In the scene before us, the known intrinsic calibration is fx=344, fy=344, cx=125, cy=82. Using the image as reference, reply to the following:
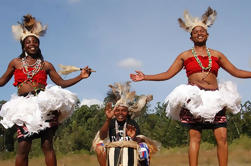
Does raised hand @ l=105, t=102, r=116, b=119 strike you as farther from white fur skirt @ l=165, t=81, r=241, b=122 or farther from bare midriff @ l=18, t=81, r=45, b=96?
bare midriff @ l=18, t=81, r=45, b=96

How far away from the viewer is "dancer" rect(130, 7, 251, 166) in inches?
177

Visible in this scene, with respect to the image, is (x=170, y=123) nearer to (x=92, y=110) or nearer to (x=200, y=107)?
(x=92, y=110)

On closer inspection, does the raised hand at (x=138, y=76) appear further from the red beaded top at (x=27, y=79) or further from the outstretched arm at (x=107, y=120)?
the red beaded top at (x=27, y=79)

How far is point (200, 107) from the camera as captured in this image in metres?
4.49

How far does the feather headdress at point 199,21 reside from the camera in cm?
506

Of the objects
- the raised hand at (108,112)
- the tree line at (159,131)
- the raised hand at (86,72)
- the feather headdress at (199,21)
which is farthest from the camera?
the tree line at (159,131)

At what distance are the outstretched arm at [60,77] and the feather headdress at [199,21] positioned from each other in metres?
1.58

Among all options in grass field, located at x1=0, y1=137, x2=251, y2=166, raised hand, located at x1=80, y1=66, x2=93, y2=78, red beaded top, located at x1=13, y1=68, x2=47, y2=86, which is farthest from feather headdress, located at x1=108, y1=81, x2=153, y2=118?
grass field, located at x1=0, y1=137, x2=251, y2=166

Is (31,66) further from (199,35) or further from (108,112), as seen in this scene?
(199,35)

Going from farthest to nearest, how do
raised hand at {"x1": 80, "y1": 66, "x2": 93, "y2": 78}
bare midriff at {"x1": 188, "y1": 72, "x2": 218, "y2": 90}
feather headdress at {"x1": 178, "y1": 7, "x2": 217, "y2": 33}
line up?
1. feather headdress at {"x1": 178, "y1": 7, "x2": 217, "y2": 33}
2. raised hand at {"x1": 80, "y1": 66, "x2": 93, "y2": 78}
3. bare midriff at {"x1": 188, "y1": 72, "x2": 218, "y2": 90}

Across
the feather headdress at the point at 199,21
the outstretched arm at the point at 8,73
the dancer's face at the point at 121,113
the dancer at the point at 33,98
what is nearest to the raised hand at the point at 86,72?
the dancer at the point at 33,98

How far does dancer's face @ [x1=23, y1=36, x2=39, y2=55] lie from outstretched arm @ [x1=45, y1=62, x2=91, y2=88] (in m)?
0.26

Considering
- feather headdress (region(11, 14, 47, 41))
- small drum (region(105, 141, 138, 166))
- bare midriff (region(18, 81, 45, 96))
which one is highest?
feather headdress (region(11, 14, 47, 41))

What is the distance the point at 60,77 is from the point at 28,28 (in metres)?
0.88
